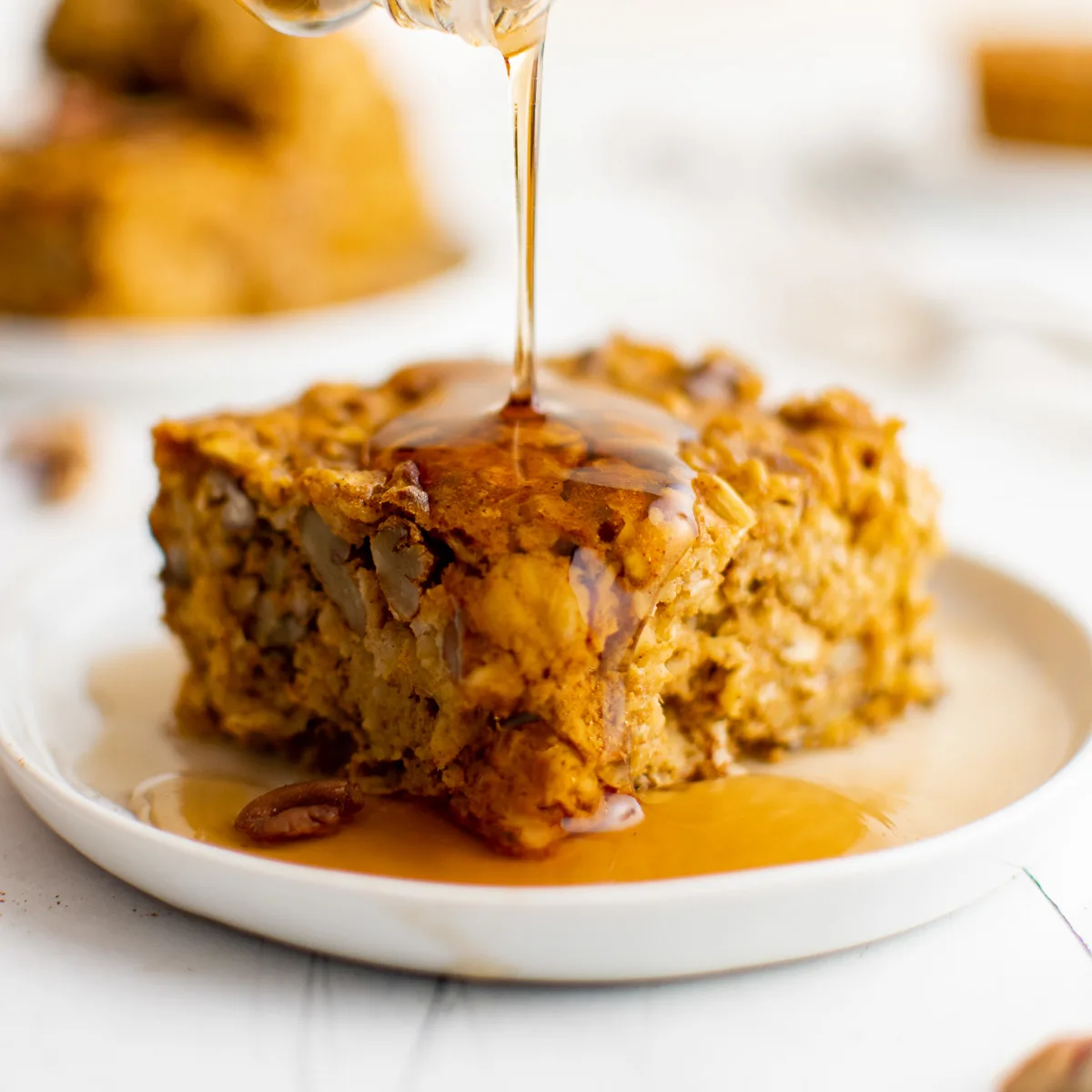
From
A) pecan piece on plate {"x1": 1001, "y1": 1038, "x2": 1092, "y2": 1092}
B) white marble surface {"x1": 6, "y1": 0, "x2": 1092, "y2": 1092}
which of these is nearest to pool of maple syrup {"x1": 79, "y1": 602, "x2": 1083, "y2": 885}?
white marble surface {"x1": 6, "y1": 0, "x2": 1092, "y2": 1092}

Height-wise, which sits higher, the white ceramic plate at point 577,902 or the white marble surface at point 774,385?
the white ceramic plate at point 577,902

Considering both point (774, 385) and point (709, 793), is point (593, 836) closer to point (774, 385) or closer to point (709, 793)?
point (709, 793)

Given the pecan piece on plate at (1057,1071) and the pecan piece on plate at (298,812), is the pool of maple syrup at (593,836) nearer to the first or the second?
the pecan piece on plate at (298,812)

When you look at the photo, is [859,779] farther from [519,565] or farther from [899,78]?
[899,78]

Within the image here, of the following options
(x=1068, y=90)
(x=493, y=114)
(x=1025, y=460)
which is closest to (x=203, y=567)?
(x=1025, y=460)

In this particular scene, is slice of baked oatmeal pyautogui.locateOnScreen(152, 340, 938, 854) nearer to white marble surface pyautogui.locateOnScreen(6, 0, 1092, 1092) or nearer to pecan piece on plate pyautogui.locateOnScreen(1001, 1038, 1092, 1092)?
white marble surface pyautogui.locateOnScreen(6, 0, 1092, 1092)

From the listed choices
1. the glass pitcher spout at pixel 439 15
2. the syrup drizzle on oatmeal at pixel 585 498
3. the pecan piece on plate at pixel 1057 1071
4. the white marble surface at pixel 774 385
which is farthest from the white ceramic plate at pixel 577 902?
the glass pitcher spout at pixel 439 15

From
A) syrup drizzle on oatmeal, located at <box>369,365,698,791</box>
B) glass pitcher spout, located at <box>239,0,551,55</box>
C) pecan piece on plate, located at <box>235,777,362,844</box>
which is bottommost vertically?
pecan piece on plate, located at <box>235,777,362,844</box>

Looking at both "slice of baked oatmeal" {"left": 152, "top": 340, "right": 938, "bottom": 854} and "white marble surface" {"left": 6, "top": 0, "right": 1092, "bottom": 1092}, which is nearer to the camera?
"white marble surface" {"left": 6, "top": 0, "right": 1092, "bottom": 1092}
